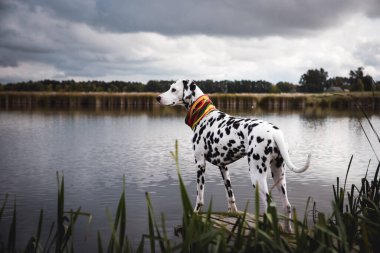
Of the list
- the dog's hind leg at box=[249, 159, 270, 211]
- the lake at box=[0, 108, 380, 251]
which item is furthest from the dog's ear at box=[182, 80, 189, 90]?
the lake at box=[0, 108, 380, 251]

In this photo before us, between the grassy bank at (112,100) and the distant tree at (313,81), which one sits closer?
the grassy bank at (112,100)

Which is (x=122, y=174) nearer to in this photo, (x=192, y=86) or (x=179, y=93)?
(x=179, y=93)

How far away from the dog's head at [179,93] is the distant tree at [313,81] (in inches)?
5774

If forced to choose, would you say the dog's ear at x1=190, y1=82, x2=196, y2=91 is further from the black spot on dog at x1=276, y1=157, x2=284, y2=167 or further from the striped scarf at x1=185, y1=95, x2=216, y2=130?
the black spot on dog at x1=276, y1=157, x2=284, y2=167

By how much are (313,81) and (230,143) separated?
151847mm

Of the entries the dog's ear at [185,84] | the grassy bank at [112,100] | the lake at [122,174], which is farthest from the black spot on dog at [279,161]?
the grassy bank at [112,100]

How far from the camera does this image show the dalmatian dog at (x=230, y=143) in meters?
6.02

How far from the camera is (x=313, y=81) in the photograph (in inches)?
5960

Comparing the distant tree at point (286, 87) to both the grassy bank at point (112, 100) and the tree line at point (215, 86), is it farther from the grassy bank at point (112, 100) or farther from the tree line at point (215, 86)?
the grassy bank at point (112, 100)

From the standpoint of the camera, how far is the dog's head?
771cm

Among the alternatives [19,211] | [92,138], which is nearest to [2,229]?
[19,211]

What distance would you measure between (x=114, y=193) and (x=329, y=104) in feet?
214

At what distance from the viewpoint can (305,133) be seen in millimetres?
25141

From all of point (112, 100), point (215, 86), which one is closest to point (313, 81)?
point (215, 86)
